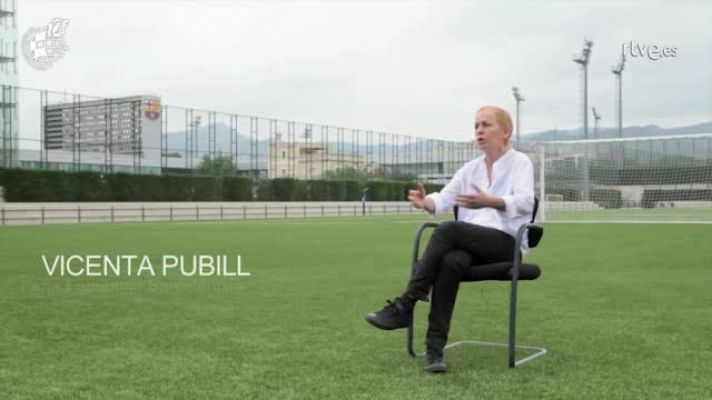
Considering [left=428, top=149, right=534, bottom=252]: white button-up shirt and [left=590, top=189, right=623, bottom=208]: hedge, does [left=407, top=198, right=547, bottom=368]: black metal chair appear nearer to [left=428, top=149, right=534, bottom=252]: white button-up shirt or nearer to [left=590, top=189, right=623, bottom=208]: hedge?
[left=428, top=149, right=534, bottom=252]: white button-up shirt

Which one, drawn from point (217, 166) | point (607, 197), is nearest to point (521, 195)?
point (607, 197)

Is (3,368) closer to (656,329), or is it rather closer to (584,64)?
(656,329)

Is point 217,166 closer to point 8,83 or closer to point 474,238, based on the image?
point 8,83

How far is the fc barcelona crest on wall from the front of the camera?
41.3 metres

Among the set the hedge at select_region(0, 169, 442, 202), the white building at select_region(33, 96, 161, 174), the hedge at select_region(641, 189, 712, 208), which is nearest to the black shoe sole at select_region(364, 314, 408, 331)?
the hedge at select_region(641, 189, 712, 208)

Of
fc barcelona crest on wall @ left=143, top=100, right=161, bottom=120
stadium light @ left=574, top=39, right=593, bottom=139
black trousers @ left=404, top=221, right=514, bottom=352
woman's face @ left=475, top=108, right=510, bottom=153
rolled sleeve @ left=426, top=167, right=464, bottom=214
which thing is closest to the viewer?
black trousers @ left=404, top=221, right=514, bottom=352

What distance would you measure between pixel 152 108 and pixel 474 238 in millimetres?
40124

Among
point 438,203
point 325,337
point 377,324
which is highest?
point 438,203

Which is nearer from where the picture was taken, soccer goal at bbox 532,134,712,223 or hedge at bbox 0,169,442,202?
soccer goal at bbox 532,134,712,223

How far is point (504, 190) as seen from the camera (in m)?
4.08

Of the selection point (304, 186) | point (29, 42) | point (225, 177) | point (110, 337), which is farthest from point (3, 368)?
point (304, 186)

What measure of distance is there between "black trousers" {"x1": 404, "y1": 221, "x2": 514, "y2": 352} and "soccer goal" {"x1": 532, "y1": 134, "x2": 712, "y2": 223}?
2345cm

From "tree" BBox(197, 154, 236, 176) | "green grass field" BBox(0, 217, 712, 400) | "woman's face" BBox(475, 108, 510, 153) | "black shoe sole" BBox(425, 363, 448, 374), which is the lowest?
"green grass field" BBox(0, 217, 712, 400)

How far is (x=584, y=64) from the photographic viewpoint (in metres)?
46.2
